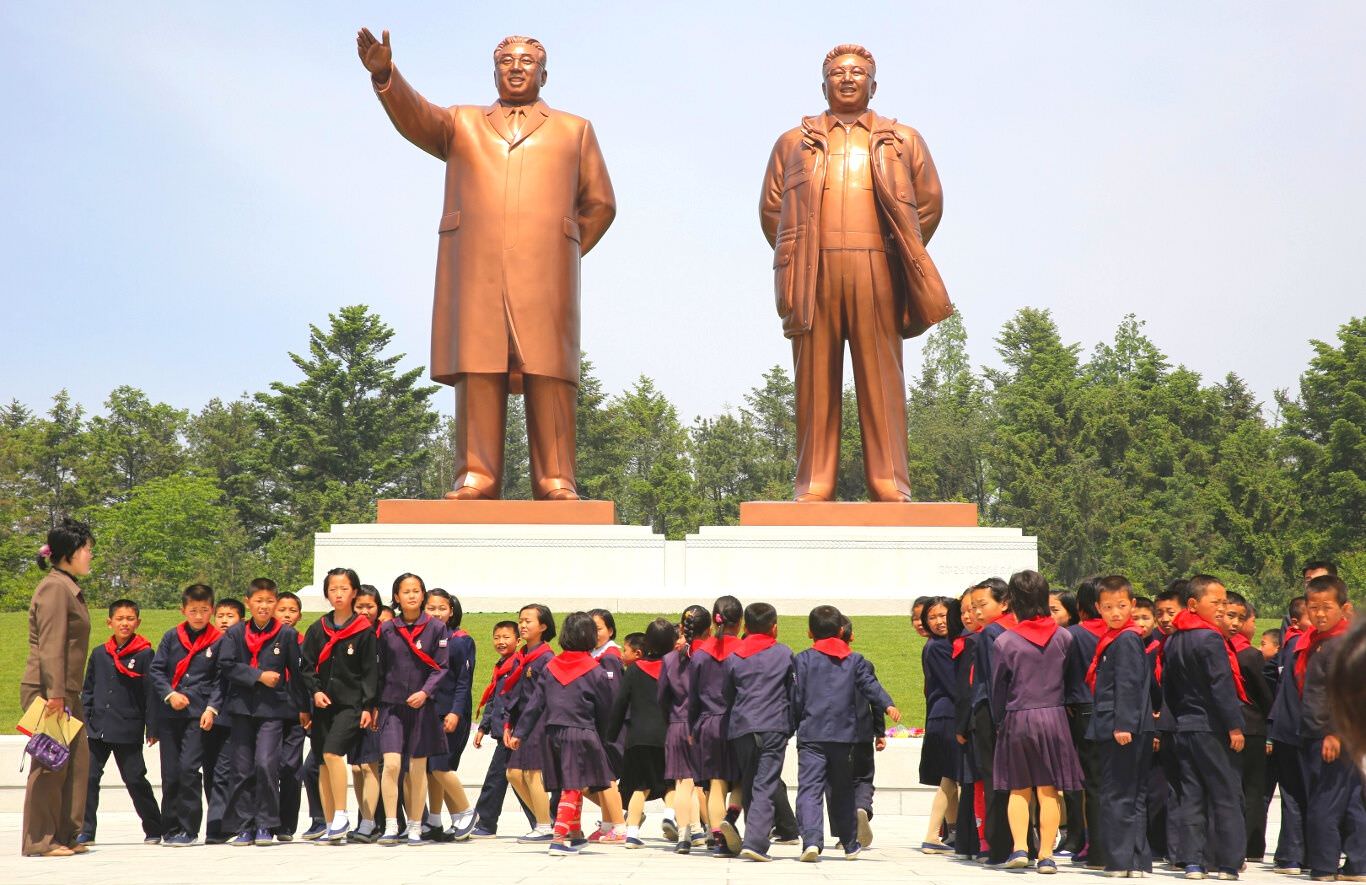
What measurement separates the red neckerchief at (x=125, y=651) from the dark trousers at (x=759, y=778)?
3.13 meters

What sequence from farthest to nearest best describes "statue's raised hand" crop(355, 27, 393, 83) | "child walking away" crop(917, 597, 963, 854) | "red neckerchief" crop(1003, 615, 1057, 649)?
"statue's raised hand" crop(355, 27, 393, 83), "child walking away" crop(917, 597, 963, 854), "red neckerchief" crop(1003, 615, 1057, 649)

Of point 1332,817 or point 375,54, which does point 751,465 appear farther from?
point 1332,817

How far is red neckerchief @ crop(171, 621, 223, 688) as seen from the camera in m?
7.88

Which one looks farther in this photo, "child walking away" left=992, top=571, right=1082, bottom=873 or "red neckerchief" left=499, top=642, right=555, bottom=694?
"red neckerchief" left=499, top=642, right=555, bottom=694

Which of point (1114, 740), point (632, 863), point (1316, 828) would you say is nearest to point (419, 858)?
point (632, 863)

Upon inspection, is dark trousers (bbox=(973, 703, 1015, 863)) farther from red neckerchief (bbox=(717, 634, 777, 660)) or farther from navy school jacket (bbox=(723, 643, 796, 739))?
red neckerchief (bbox=(717, 634, 777, 660))

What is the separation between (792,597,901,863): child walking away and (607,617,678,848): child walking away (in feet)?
3.12

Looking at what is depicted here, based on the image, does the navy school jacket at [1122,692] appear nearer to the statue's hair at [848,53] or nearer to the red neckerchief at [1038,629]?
the red neckerchief at [1038,629]

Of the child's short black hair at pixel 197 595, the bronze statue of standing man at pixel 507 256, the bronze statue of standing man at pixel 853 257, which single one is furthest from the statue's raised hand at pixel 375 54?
the child's short black hair at pixel 197 595

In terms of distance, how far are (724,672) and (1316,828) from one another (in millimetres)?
2752

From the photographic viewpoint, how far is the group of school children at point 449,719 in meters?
7.32

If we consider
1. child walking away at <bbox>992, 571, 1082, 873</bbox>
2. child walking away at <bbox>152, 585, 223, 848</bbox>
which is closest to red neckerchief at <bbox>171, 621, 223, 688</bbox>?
child walking away at <bbox>152, 585, 223, 848</bbox>

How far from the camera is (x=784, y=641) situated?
13500 millimetres

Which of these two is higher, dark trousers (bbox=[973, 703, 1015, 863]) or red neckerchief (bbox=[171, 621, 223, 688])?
red neckerchief (bbox=[171, 621, 223, 688])
